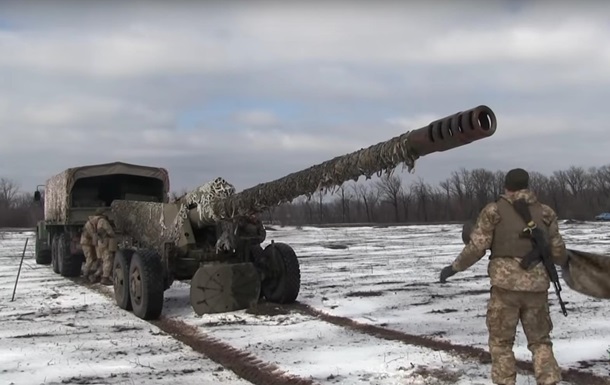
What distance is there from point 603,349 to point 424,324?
7.51 ft

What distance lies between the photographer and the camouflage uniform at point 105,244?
40.8 feet

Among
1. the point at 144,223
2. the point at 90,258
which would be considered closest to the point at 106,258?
the point at 90,258

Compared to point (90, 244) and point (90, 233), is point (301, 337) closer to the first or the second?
point (90, 233)

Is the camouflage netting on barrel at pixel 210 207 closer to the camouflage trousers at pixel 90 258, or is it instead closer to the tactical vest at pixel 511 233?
the camouflage trousers at pixel 90 258

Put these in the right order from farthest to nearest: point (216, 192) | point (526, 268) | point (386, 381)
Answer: point (216, 192) → point (386, 381) → point (526, 268)

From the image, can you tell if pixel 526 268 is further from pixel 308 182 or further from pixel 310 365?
pixel 308 182

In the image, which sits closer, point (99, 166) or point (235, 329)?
point (235, 329)

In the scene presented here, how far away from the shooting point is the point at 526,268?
4.58 metres

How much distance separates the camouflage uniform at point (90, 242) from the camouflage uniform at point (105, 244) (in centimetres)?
24

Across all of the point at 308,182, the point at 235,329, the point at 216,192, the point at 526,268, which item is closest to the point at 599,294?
the point at 526,268

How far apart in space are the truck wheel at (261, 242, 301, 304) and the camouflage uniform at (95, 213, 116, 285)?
3.83 m

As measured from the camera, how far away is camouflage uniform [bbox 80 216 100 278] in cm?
1294

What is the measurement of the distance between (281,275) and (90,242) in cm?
525

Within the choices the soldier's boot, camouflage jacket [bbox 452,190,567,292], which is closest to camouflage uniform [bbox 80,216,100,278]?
the soldier's boot
